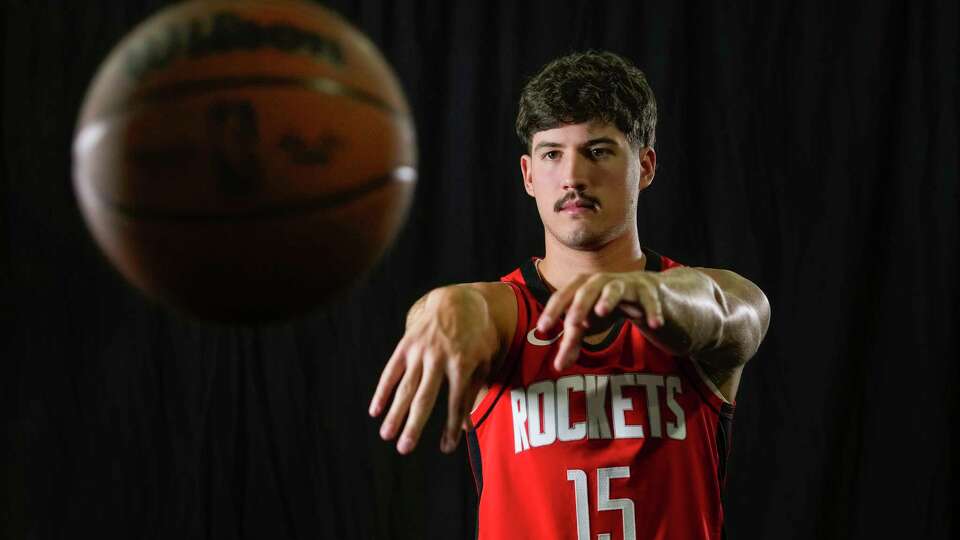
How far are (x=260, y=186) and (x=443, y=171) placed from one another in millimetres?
1299

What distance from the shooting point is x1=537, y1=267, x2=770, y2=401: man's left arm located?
1.01 meters

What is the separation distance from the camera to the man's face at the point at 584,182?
1440mm

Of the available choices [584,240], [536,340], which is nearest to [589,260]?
[584,240]

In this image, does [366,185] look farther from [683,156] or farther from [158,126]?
[683,156]

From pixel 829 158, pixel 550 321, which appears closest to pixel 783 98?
pixel 829 158

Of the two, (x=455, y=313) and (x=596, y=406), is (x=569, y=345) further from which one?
(x=596, y=406)

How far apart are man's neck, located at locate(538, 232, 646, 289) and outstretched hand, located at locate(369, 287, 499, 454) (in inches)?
13.4

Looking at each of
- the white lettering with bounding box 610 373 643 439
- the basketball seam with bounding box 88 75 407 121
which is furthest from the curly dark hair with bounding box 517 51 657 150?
the basketball seam with bounding box 88 75 407 121

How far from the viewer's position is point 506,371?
1.43 meters

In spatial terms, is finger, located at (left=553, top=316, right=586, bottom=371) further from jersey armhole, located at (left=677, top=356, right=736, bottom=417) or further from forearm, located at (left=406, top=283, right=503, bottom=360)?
jersey armhole, located at (left=677, top=356, right=736, bottom=417)

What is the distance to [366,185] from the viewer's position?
0.96 meters

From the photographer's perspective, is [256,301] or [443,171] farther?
[443,171]

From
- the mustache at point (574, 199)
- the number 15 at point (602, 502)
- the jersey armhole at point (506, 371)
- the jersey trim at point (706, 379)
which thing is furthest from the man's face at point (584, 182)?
the number 15 at point (602, 502)

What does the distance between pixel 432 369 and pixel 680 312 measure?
299mm
